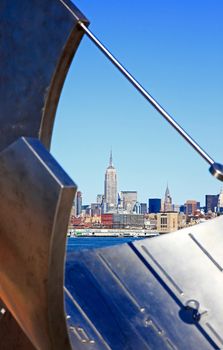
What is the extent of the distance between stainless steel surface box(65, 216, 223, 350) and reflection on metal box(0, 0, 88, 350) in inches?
72.0

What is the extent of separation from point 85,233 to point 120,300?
2523 inches

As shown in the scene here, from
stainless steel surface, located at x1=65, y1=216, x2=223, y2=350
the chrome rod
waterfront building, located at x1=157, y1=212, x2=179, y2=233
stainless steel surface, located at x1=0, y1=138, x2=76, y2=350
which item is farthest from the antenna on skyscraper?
waterfront building, located at x1=157, y1=212, x2=179, y2=233

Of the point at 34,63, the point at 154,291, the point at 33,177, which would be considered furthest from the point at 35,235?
the point at 154,291

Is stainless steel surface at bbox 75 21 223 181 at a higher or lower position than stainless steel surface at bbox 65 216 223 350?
higher

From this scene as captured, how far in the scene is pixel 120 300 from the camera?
6.22 meters

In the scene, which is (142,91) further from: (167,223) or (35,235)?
(167,223)

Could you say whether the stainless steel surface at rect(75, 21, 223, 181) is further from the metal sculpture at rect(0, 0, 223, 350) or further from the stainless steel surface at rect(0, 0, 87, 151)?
the stainless steel surface at rect(0, 0, 87, 151)

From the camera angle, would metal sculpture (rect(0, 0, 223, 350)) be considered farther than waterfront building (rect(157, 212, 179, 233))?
No

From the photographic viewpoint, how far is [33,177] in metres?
3.71

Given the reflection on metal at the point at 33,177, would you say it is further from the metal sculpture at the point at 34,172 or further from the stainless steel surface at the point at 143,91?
the stainless steel surface at the point at 143,91

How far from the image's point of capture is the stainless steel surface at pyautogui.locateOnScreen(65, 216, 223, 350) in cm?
597

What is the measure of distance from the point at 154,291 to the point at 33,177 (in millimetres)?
2963

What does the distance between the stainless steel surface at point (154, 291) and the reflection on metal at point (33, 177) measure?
6.00 feet

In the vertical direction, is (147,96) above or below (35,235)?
above
